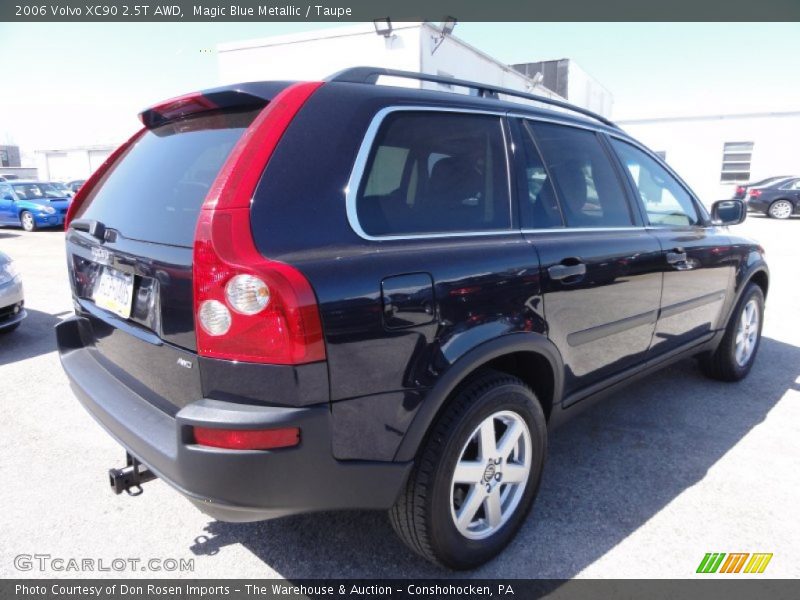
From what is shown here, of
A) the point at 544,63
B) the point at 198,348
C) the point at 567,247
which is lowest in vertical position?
the point at 198,348

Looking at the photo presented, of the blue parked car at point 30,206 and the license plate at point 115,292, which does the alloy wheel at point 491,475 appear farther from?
the blue parked car at point 30,206

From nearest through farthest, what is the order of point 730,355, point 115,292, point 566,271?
point 115,292, point 566,271, point 730,355

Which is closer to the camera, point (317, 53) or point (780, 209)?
point (317, 53)

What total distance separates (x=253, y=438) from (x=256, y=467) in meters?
0.09

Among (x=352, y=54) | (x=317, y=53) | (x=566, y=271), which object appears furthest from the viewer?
(x=317, y=53)

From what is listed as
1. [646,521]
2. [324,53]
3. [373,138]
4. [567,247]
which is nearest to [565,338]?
[567,247]

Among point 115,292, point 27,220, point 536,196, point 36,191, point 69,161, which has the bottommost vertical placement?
point 27,220

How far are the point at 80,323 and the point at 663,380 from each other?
12.9 ft

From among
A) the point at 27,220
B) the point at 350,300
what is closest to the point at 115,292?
the point at 350,300

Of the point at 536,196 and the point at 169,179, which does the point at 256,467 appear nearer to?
the point at 169,179

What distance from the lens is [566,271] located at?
2266 mm

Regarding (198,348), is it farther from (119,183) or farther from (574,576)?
(574,576)

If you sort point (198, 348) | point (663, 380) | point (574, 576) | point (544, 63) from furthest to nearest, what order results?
point (544, 63) < point (663, 380) < point (574, 576) < point (198, 348)

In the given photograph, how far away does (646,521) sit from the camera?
2408 millimetres
